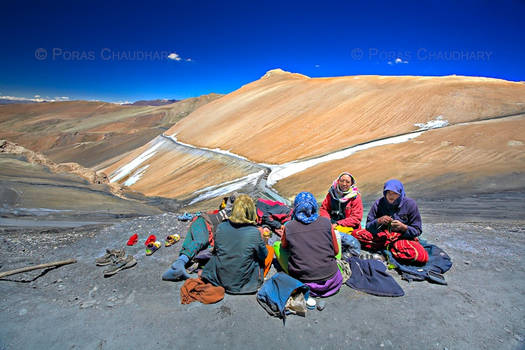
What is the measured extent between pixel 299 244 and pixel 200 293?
3.81 ft

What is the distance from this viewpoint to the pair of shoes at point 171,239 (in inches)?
169

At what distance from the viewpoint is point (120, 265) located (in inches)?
144

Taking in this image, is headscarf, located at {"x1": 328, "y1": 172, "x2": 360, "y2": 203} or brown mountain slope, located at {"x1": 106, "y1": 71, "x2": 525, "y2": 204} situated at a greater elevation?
brown mountain slope, located at {"x1": 106, "y1": 71, "x2": 525, "y2": 204}

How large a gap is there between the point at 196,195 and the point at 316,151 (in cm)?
589

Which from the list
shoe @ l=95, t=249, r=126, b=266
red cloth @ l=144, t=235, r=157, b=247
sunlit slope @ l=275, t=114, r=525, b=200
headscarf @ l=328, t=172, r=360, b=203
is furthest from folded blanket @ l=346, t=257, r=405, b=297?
sunlit slope @ l=275, t=114, r=525, b=200

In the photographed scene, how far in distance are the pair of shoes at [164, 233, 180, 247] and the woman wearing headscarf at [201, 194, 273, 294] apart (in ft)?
5.12

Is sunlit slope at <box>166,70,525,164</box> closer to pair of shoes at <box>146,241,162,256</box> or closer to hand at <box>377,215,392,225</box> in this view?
hand at <box>377,215,392,225</box>

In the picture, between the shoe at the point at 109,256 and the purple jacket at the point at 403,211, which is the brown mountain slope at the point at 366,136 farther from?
the shoe at the point at 109,256

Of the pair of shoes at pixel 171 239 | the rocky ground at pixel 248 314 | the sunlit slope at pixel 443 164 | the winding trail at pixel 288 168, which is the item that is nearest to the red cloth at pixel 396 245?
the rocky ground at pixel 248 314

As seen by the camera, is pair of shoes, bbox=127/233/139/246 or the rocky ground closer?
the rocky ground

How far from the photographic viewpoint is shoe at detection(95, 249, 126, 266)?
149 inches

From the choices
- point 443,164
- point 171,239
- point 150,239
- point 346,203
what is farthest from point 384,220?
point 443,164

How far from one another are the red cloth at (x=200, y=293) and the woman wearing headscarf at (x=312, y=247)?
0.84 metres

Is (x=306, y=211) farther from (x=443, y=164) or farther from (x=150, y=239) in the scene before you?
(x=443, y=164)
